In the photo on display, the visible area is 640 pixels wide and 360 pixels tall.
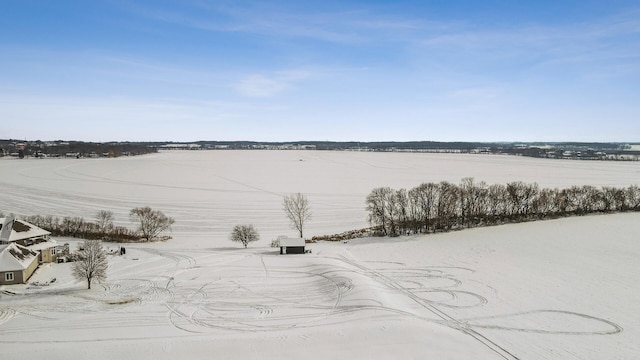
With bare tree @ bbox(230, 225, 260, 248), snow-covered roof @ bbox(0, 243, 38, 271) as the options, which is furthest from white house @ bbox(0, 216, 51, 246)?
bare tree @ bbox(230, 225, 260, 248)

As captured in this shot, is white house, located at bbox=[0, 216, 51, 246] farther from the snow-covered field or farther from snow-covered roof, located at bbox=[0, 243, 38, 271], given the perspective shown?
the snow-covered field

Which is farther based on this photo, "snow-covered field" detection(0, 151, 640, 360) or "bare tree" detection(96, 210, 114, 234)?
"bare tree" detection(96, 210, 114, 234)

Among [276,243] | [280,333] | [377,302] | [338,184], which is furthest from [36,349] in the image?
[338,184]

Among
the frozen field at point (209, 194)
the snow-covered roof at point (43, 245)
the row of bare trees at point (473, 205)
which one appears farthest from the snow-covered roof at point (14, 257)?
the row of bare trees at point (473, 205)

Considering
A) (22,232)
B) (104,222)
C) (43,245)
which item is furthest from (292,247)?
(104,222)

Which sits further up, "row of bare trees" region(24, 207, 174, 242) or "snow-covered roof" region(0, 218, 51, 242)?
"snow-covered roof" region(0, 218, 51, 242)

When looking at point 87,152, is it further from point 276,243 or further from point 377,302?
point 377,302
